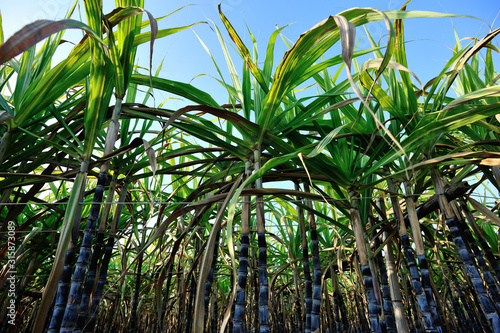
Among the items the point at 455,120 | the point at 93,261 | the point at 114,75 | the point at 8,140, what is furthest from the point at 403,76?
the point at 8,140

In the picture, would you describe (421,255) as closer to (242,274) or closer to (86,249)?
(242,274)

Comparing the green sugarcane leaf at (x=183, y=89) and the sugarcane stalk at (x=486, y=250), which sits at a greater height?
the green sugarcane leaf at (x=183, y=89)

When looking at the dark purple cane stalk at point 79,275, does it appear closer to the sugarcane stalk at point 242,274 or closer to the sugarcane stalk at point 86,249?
the sugarcane stalk at point 86,249

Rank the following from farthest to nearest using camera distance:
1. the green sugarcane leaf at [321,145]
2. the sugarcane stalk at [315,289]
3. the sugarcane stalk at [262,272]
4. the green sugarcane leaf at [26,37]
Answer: the sugarcane stalk at [315,289], the sugarcane stalk at [262,272], the green sugarcane leaf at [321,145], the green sugarcane leaf at [26,37]

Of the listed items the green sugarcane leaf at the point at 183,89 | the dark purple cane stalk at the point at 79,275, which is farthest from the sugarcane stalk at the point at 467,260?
the dark purple cane stalk at the point at 79,275

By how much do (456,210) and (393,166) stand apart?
18.6 inches

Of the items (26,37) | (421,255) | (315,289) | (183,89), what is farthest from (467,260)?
(26,37)

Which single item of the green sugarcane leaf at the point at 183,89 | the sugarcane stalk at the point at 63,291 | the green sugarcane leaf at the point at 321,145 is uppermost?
the green sugarcane leaf at the point at 183,89

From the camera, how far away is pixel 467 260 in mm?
1180

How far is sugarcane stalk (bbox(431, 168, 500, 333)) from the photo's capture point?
41.0 inches

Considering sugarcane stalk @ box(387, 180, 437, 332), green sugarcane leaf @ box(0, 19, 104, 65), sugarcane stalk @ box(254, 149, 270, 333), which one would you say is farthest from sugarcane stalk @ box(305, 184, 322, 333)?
green sugarcane leaf @ box(0, 19, 104, 65)

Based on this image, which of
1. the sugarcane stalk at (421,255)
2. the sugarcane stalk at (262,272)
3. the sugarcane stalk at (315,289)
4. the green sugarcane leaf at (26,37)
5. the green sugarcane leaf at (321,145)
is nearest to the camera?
the green sugarcane leaf at (26,37)

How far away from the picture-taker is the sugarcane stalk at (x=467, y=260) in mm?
1042

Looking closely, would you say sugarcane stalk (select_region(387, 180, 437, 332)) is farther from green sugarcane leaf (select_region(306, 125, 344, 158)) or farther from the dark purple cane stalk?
the dark purple cane stalk
